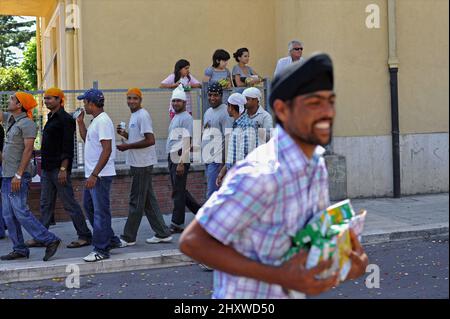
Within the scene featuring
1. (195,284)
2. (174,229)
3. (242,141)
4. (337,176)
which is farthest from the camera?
(337,176)

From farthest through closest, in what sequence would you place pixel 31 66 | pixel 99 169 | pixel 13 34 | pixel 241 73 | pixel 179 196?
pixel 13 34
pixel 31 66
pixel 241 73
pixel 179 196
pixel 99 169

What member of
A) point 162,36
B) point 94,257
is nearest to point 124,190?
point 94,257

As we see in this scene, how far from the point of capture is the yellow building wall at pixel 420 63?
12672 millimetres

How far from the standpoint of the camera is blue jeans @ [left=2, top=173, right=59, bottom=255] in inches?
316

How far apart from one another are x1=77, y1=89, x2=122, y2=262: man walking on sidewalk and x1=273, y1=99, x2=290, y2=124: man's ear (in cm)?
559

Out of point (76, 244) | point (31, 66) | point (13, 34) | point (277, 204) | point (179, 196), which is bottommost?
Result: point (76, 244)

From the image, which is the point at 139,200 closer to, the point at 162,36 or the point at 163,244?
the point at 163,244

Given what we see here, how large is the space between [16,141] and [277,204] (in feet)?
20.4

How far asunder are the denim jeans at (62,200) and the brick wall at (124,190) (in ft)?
5.34

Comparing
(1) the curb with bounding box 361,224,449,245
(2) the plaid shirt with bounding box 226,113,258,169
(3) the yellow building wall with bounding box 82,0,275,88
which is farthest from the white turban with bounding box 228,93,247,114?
(3) the yellow building wall with bounding box 82,0,275,88

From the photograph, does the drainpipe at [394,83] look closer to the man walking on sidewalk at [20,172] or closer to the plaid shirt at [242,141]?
the plaid shirt at [242,141]

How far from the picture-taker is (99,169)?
25.8ft

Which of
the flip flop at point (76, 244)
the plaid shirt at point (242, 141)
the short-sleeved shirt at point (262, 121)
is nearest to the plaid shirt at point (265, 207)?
the plaid shirt at point (242, 141)
